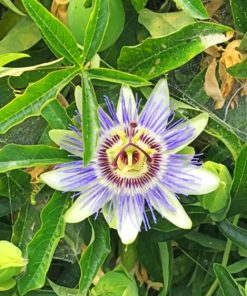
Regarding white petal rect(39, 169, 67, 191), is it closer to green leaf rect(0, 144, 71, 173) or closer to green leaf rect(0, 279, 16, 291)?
green leaf rect(0, 144, 71, 173)

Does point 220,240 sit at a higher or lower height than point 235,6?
lower

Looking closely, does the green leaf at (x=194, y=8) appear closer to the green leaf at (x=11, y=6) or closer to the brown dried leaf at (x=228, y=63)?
the brown dried leaf at (x=228, y=63)

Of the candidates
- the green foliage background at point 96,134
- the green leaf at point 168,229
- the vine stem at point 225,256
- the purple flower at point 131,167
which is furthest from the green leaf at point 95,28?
the vine stem at point 225,256

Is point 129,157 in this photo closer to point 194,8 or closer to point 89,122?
point 89,122

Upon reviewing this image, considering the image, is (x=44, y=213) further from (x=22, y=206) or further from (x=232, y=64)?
(x=232, y=64)

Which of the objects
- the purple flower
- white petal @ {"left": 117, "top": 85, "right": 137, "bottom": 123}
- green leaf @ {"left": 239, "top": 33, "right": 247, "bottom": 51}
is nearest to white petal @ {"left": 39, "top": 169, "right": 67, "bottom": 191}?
the purple flower

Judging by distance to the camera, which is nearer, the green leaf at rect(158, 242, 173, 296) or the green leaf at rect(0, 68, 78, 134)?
the green leaf at rect(0, 68, 78, 134)

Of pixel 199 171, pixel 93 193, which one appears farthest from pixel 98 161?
pixel 199 171
